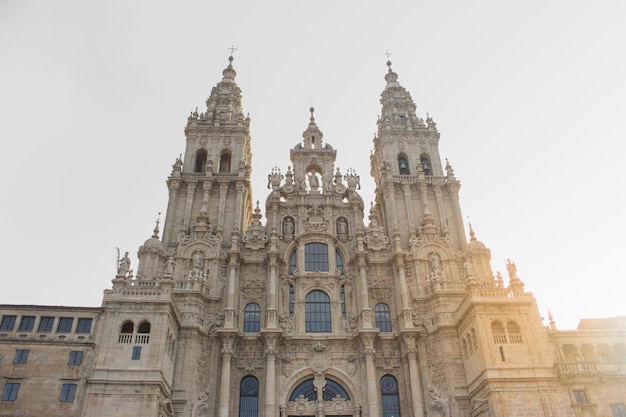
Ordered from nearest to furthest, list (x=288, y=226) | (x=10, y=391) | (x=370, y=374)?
(x=10, y=391) < (x=370, y=374) < (x=288, y=226)

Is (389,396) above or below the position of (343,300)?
below

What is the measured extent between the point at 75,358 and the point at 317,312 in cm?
1557

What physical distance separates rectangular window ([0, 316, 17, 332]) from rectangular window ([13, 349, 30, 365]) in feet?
5.68

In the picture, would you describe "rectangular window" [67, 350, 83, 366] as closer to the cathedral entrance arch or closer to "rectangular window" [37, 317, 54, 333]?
"rectangular window" [37, 317, 54, 333]

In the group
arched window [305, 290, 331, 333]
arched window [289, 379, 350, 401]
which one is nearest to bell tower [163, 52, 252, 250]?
arched window [305, 290, 331, 333]

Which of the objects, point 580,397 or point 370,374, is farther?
point 370,374

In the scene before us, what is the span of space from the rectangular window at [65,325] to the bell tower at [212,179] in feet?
33.6

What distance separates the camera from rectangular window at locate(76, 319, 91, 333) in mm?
29312

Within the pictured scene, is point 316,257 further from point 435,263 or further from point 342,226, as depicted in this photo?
point 435,263

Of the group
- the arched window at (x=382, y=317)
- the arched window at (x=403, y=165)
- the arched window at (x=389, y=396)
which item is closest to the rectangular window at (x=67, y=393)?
the arched window at (x=389, y=396)

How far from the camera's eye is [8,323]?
29.2 m

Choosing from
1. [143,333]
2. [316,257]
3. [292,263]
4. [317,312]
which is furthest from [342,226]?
[143,333]

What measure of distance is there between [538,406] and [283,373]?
15.0m

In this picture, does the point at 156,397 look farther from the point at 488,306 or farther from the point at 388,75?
the point at 388,75
